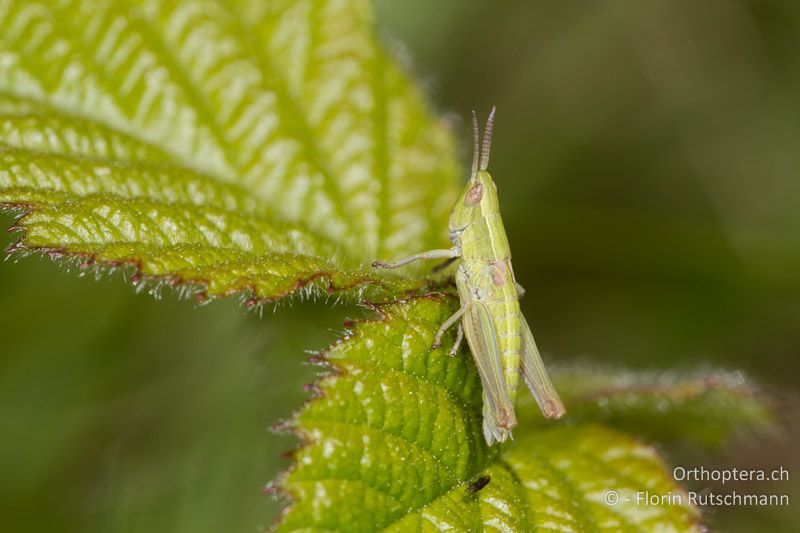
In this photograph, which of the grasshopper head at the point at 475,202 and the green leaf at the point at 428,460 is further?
the grasshopper head at the point at 475,202

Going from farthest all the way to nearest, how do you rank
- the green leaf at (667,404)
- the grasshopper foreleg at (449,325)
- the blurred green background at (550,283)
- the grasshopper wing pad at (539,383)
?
the blurred green background at (550,283) → the green leaf at (667,404) → the grasshopper wing pad at (539,383) → the grasshopper foreleg at (449,325)

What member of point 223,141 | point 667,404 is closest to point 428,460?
point 667,404

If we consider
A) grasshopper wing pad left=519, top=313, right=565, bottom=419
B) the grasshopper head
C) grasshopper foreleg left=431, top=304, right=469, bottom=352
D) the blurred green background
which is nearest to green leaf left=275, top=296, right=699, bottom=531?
grasshopper foreleg left=431, top=304, right=469, bottom=352

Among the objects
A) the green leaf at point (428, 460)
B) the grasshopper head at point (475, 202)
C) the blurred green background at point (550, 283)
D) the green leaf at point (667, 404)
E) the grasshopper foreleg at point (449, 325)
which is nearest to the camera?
the green leaf at point (428, 460)

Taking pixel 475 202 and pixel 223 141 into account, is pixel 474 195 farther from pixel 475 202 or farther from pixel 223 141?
pixel 223 141

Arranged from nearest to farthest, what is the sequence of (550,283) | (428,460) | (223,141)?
(428,460)
(223,141)
(550,283)

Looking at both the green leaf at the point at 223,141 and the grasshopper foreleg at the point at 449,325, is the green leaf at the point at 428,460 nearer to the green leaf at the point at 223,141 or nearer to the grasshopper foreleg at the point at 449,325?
the grasshopper foreleg at the point at 449,325

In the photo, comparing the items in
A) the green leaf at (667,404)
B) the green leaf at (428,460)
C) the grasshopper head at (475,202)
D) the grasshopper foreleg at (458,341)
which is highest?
the grasshopper head at (475,202)

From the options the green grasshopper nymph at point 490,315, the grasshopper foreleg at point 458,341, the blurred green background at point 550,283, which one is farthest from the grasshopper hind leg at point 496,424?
the blurred green background at point 550,283
